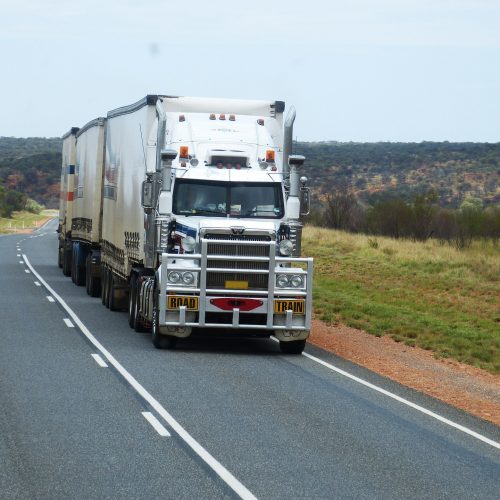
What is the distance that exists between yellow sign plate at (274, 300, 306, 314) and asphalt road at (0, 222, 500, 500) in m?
0.74

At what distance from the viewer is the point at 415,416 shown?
12953mm

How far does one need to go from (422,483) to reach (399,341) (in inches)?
522

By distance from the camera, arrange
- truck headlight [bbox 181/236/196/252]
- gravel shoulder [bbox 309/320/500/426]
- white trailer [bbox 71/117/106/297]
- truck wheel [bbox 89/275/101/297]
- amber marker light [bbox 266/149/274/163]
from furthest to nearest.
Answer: truck wheel [bbox 89/275/101/297], white trailer [bbox 71/117/106/297], amber marker light [bbox 266/149/274/163], truck headlight [bbox 181/236/196/252], gravel shoulder [bbox 309/320/500/426]

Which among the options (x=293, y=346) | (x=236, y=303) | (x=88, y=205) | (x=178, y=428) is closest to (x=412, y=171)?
(x=88, y=205)

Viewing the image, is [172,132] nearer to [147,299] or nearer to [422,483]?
[147,299]

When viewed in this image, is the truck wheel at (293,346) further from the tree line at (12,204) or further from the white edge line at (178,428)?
the tree line at (12,204)

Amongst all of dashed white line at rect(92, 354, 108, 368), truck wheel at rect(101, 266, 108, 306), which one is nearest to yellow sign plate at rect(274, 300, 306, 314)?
dashed white line at rect(92, 354, 108, 368)

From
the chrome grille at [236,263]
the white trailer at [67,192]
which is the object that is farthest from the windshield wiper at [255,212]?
the white trailer at [67,192]

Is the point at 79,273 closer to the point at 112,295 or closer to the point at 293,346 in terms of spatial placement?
the point at 112,295

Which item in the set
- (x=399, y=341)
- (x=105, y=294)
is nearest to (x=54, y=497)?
(x=399, y=341)

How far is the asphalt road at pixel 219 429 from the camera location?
9102 millimetres

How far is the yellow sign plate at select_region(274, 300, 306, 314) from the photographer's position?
1800cm

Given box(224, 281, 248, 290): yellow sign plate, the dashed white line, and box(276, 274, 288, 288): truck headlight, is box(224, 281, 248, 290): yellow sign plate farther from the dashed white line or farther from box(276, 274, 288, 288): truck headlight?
the dashed white line

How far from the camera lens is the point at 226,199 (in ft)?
62.2
